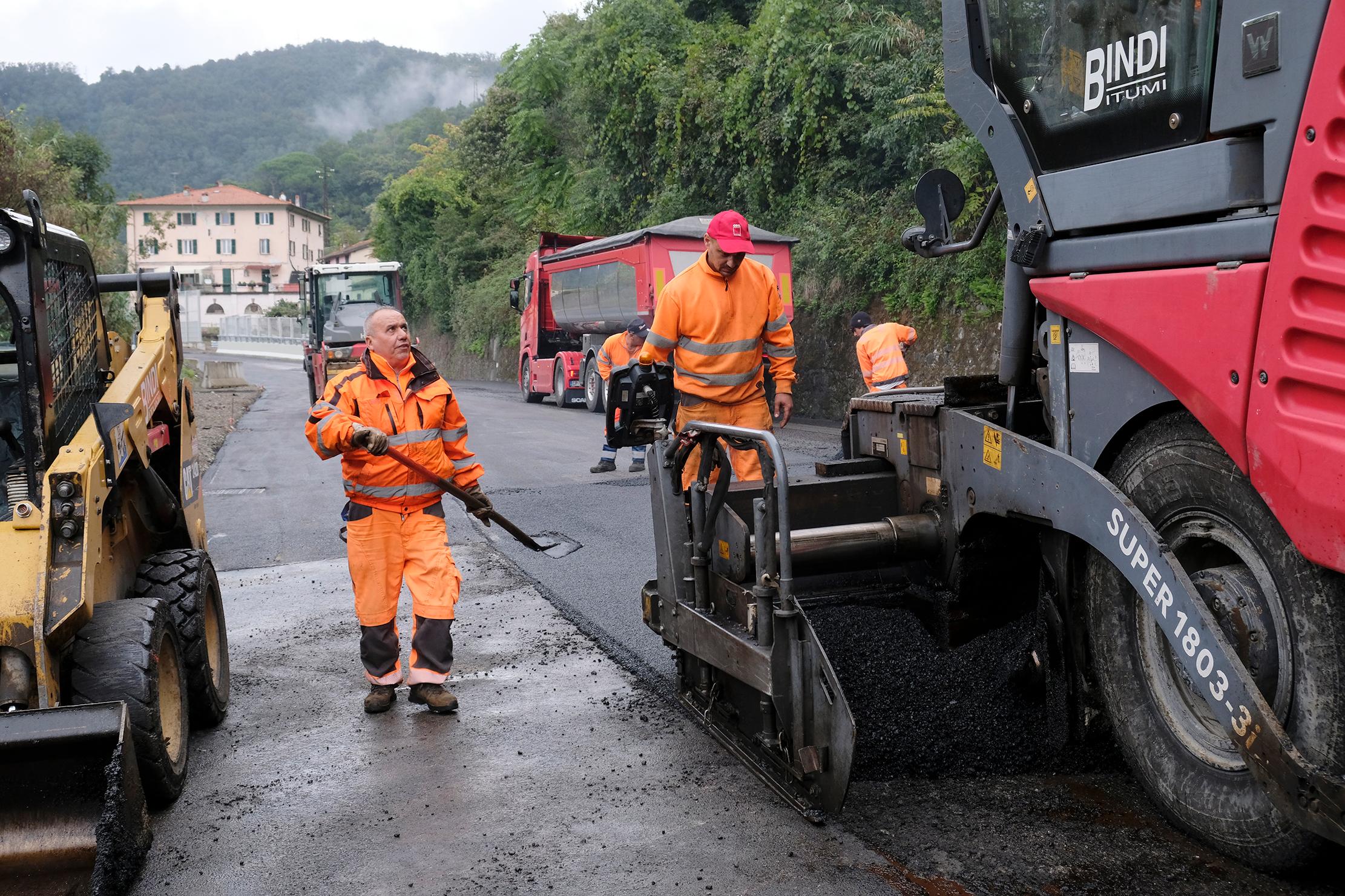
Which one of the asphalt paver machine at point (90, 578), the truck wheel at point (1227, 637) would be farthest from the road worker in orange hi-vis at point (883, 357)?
the truck wheel at point (1227, 637)

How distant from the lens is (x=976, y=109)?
3924 millimetres

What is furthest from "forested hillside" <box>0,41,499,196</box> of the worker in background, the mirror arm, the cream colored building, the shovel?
the mirror arm

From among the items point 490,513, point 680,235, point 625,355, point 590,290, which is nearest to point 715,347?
point 490,513

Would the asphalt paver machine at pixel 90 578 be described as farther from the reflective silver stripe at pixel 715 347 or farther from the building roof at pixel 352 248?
the building roof at pixel 352 248

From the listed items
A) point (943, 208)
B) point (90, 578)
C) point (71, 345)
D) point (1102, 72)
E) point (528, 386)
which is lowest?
point (528, 386)

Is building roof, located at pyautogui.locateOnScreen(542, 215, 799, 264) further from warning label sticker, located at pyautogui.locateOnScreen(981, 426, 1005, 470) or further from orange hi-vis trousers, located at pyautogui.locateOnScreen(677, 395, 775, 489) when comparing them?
warning label sticker, located at pyautogui.locateOnScreen(981, 426, 1005, 470)

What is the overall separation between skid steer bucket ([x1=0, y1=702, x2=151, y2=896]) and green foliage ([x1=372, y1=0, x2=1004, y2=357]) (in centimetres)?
1319

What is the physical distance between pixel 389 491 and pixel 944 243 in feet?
8.52

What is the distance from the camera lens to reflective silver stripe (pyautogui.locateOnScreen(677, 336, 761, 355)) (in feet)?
19.3

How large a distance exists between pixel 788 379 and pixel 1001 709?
94.7 inches

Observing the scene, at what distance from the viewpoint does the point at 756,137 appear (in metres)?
23.4

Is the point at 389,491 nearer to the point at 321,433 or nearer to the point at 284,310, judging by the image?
the point at 321,433

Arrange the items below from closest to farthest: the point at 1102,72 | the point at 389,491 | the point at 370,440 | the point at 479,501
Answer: the point at 1102,72
the point at 370,440
the point at 389,491
the point at 479,501

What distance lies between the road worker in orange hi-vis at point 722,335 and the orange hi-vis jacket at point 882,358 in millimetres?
5278
